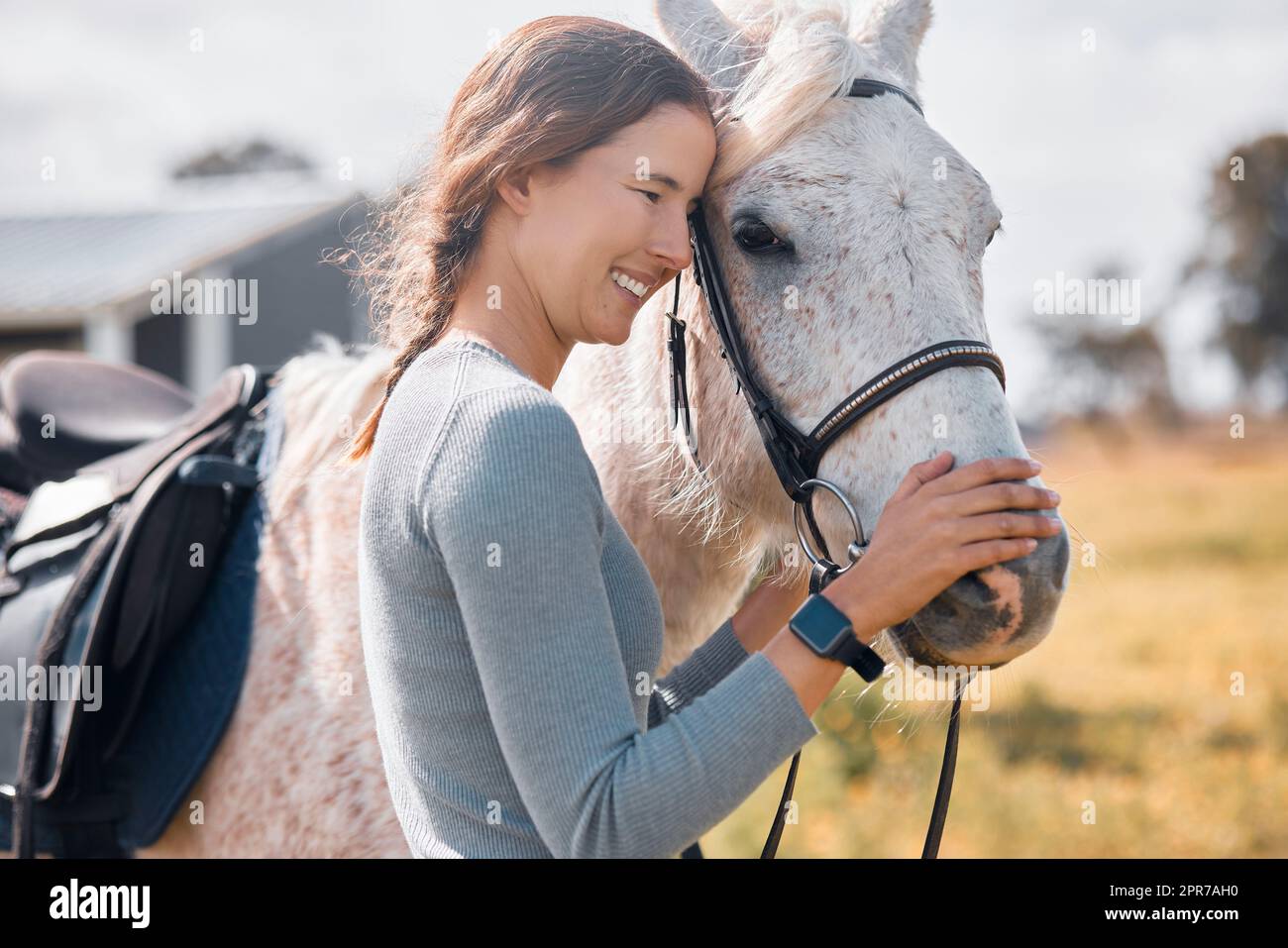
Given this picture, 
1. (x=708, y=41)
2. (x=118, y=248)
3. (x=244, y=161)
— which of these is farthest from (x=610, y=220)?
(x=244, y=161)

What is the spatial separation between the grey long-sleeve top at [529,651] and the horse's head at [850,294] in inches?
15.2

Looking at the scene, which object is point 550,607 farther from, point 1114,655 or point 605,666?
point 1114,655

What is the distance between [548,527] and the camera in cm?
115

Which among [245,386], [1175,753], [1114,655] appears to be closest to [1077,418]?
[1114,655]

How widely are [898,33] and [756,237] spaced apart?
0.69 m

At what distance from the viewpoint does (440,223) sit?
1.52 meters

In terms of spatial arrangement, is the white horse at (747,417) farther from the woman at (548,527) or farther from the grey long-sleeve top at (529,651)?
the grey long-sleeve top at (529,651)

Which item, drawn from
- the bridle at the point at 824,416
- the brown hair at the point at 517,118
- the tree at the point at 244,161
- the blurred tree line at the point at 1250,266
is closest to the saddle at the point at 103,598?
the brown hair at the point at 517,118

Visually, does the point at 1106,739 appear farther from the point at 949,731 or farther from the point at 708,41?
the point at 708,41

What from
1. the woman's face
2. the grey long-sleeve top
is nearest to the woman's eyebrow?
the woman's face

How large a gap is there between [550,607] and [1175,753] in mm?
7183

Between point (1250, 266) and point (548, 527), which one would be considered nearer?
point (548, 527)

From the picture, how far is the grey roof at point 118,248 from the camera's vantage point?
15.4 metres

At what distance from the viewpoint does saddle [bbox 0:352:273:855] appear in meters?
2.20
